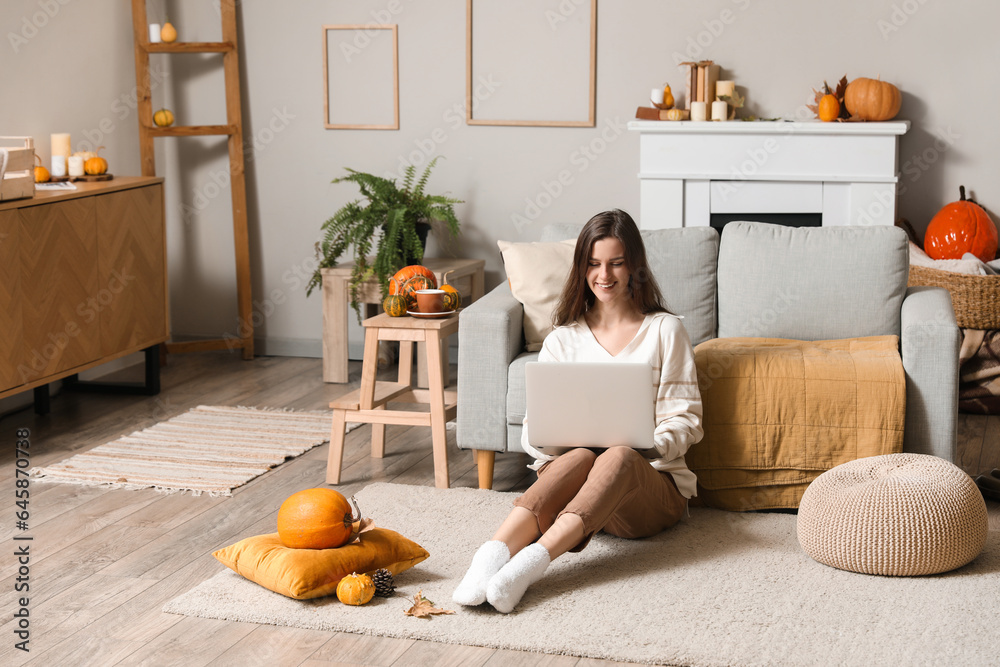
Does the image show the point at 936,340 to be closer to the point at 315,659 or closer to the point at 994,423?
the point at 994,423

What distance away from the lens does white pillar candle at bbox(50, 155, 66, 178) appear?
13.9 feet

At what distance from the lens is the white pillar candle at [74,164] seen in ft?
14.0

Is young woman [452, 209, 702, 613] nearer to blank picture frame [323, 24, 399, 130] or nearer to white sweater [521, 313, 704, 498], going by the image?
white sweater [521, 313, 704, 498]

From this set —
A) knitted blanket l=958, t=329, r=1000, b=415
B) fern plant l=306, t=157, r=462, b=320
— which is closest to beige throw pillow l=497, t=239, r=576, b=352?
fern plant l=306, t=157, r=462, b=320

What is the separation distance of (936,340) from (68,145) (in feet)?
11.2

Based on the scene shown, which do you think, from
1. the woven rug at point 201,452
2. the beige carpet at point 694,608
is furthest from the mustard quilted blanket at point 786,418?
the woven rug at point 201,452

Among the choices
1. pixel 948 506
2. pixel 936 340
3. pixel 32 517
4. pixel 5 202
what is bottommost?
pixel 32 517

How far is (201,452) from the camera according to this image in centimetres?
363

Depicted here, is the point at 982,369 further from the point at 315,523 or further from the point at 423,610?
the point at 315,523

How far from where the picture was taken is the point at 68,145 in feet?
14.2

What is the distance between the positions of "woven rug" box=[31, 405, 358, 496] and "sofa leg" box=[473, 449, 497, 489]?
2.43 ft

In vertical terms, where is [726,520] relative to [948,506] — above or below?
below

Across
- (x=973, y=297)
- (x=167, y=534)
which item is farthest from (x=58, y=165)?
(x=973, y=297)

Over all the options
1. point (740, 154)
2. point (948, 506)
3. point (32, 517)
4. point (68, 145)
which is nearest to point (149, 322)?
point (68, 145)
